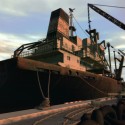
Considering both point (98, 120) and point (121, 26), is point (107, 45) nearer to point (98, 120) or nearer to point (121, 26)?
point (121, 26)

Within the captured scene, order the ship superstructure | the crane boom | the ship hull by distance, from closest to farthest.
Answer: the ship hull < the ship superstructure < the crane boom

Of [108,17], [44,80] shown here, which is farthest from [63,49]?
[108,17]

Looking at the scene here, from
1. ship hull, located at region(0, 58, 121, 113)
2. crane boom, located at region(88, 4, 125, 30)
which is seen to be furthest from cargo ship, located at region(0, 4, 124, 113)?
crane boom, located at region(88, 4, 125, 30)

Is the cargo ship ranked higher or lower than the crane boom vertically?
lower

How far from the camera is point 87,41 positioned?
46.7m

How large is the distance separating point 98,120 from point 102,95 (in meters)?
27.1

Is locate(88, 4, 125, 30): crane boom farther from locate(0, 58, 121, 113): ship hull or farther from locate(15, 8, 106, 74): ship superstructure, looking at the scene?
locate(0, 58, 121, 113): ship hull

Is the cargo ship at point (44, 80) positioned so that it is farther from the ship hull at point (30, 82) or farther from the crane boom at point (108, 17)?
the crane boom at point (108, 17)

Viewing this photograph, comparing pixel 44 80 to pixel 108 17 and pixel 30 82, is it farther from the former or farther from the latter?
pixel 108 17

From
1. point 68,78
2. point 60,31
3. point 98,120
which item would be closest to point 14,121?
point 98,120

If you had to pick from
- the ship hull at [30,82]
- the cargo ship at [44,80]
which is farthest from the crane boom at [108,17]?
the ship hull at [30,82]

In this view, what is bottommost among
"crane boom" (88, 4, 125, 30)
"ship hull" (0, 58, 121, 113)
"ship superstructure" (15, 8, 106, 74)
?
"ship hull" (0, 58, 121, 113)

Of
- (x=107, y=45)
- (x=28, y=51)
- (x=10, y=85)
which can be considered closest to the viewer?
(x=10, y=85)

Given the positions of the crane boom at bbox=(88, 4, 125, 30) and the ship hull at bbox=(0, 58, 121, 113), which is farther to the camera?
the crane boom at bbox=(88, 4, 125, 30)
